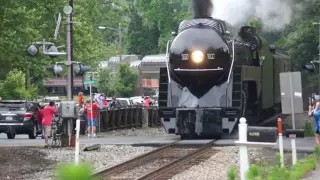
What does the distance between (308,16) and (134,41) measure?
141 feet

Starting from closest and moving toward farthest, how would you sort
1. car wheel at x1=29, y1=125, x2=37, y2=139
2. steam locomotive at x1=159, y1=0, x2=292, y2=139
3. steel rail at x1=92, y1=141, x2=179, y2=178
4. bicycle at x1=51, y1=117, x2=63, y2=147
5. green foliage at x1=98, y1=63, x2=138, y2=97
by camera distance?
steel rail at x1=92, y1=141, x2=179, y2=178 → steam locomotive at x1=159, y1=0, x2=292, y2=139 → bicycle at x1=51, y1=117, x2=63, y2=147 → car wheel at x1=29, y1=125, x2=37, y2=139 → green foliage at x1=98, y1=63, x2=138, y2=97

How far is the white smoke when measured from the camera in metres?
23.7

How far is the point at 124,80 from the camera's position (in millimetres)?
67250

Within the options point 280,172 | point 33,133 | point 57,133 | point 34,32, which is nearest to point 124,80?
point 34,32

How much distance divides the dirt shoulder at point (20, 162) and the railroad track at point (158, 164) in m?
1.95

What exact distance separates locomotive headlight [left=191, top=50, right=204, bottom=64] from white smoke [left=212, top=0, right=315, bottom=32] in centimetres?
421

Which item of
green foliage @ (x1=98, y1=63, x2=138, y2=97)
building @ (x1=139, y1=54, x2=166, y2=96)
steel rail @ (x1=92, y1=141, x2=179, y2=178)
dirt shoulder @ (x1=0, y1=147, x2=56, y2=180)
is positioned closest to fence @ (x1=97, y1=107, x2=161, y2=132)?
dirt shoulder @ (x1=0, y1=147, x2=56, y2=180)

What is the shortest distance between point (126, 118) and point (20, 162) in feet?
51.3

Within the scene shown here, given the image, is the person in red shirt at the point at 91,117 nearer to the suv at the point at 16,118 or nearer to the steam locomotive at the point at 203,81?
the suv at the point at 16,118

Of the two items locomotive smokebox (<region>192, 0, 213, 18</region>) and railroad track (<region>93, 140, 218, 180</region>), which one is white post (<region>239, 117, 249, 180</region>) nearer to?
railroad track (<region>93, 140, 218, 180</region>)

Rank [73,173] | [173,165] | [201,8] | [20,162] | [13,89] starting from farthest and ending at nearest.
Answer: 1. [13,89]
2. [201,8]
3. [20,162]
4. [173,165]
5. [73,173]

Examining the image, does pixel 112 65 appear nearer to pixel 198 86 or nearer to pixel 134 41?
pixel 134 41

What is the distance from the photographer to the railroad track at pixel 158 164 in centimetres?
1261

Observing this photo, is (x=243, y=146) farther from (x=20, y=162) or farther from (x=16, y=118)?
(x=16, y=118)
